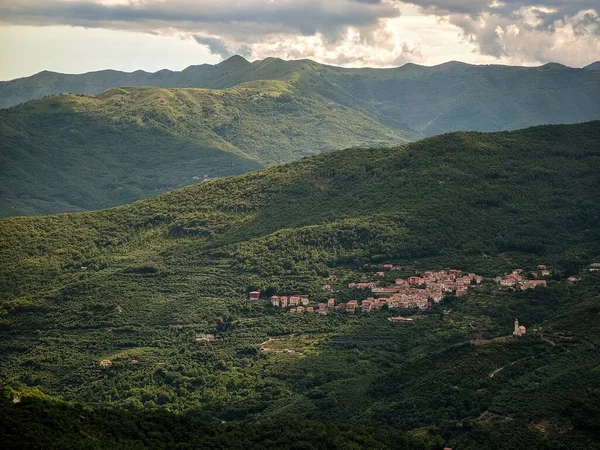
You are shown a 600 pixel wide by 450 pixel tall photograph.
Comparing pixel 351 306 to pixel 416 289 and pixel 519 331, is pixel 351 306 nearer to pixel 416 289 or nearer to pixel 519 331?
pixel 416 289

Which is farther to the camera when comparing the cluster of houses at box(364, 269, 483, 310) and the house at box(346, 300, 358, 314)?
the house at box(346, 300, 358, 314)

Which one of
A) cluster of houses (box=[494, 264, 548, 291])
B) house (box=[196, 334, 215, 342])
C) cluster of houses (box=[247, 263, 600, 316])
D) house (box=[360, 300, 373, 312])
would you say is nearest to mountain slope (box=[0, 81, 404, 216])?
cluster of houses (box=[247, 263, 600, 316])

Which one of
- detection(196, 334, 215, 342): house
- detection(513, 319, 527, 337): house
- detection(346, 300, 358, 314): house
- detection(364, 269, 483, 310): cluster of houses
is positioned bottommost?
detection(196, 334, 215, 342): house

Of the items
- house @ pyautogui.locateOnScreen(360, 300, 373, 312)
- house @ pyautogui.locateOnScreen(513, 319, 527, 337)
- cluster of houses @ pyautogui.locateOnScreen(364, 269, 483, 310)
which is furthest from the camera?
house @ pyautogui.locateOnScreen(360, 300, 373, 312)

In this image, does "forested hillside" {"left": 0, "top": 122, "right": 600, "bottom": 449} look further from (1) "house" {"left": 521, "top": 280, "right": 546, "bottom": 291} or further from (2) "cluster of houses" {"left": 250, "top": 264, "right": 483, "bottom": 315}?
(1) "house" {"left": 521, "top": 280, "right": 546, "bottom": 291}

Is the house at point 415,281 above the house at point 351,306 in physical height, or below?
above

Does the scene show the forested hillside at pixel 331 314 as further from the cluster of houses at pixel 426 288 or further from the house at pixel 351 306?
the cluster of houses at pixel 426 288

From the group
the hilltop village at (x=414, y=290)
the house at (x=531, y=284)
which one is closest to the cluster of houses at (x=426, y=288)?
the hilltop village at (x=414, y=290)
